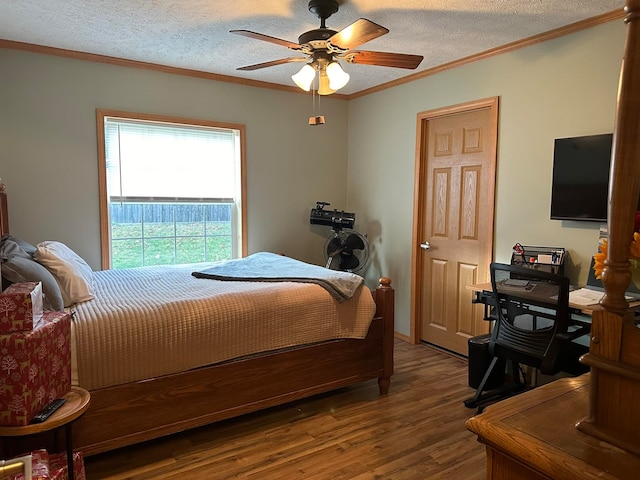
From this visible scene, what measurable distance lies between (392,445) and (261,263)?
1638 mm

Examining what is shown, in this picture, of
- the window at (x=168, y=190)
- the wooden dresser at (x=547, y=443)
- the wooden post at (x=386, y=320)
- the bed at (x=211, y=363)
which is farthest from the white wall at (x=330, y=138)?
the wooden dresser at (x=547, y=443)

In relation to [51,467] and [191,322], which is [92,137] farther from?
[51,467]

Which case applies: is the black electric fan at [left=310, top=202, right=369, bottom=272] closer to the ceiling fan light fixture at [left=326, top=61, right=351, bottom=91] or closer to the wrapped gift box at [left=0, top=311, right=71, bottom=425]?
the ceiling fan light fixture at [left=326, top=61, right=351, bottom=91]

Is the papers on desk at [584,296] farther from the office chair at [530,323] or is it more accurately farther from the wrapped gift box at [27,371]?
the wrapped gift box at [27,371]

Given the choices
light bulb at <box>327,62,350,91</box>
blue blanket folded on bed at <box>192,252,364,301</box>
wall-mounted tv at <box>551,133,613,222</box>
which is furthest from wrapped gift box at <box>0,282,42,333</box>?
wall-mounted tv at <box>551,133,613,222</box>

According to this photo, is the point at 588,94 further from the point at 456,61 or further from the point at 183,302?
the point at 183,302

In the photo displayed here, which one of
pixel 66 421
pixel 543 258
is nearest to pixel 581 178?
pixel 543 258

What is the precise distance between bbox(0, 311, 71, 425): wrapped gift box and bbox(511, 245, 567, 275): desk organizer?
2.81 meters

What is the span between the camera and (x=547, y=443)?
2.88ft

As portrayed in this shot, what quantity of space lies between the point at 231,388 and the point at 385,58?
2.08m

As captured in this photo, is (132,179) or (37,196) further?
(132,179)

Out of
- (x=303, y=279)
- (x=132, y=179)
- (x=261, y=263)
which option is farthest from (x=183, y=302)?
(x=132, y=179)

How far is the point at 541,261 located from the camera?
9.90 ft

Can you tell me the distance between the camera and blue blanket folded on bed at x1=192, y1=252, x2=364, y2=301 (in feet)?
9.25
